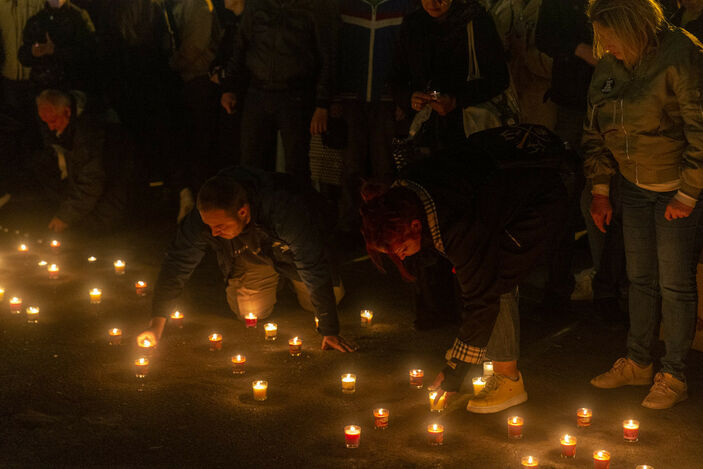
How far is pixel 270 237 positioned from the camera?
5.66 metres

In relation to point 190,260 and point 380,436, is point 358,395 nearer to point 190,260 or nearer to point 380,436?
point 380,436

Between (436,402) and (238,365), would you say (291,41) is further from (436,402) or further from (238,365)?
(436,402)

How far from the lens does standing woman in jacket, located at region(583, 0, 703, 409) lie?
4.29 metres

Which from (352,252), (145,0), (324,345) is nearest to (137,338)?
(324,345)

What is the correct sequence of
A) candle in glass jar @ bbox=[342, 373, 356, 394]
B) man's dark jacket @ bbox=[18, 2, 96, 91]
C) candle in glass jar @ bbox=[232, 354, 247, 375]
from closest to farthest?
1. candle in glass jar @ bbox=[342, 373, 356, 394]
2. candle in glass jar @ bbox=[232, 354, 247, 375]
3. man's dark jacket @ bbox=[18, 2, 96, 91]

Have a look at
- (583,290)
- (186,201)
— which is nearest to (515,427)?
(583,290)

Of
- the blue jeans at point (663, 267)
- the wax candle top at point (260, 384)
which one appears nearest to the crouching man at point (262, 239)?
the wax candle top at point (260, 384)

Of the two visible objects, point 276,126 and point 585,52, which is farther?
point 276,126

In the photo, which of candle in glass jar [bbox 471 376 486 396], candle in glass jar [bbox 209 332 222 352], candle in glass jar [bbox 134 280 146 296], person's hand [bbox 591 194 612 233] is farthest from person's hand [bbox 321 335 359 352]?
candle in glass jar [bbox 134 280 146 296]

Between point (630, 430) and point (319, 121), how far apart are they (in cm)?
388

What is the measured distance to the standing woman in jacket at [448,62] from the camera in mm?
5508

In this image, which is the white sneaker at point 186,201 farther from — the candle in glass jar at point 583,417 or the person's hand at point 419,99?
the candle in glass jar at point 583,417

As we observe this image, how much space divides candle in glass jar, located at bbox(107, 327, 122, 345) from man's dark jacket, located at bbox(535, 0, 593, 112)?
342 cm

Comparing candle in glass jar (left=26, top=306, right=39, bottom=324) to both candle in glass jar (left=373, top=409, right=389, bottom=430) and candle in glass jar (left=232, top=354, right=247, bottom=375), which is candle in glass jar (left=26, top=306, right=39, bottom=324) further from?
candle in glass jar (left=373, top=409, right=389, bottom=430)
